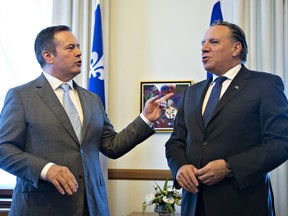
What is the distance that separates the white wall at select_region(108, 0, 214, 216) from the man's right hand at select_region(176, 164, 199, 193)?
5.32ft

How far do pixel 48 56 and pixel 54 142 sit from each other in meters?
0.58

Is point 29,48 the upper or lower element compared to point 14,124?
upper

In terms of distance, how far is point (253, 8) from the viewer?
3.18 meters

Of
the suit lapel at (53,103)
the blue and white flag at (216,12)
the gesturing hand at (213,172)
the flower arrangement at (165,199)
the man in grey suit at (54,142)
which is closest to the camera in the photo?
the gesturing hand at (213,172)

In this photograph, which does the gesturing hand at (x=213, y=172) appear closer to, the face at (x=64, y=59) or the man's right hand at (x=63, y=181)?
the man's right hand at (x=63, y=181)

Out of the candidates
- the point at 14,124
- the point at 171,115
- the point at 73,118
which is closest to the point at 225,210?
the point at 73,118

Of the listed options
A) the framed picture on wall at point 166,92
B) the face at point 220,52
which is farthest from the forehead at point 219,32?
the framed picture on wall at point 166,92

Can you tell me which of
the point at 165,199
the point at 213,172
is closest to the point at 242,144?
the point at 213,172

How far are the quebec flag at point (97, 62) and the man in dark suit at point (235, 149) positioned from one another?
4.76ft

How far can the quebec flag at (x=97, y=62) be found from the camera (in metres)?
3.27

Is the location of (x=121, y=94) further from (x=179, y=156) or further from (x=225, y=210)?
(x=225, y=210)

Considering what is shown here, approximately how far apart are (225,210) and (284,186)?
151 cm

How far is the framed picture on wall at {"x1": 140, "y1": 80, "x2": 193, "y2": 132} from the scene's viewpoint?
133 inches

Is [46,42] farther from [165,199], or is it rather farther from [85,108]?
[165,199]
